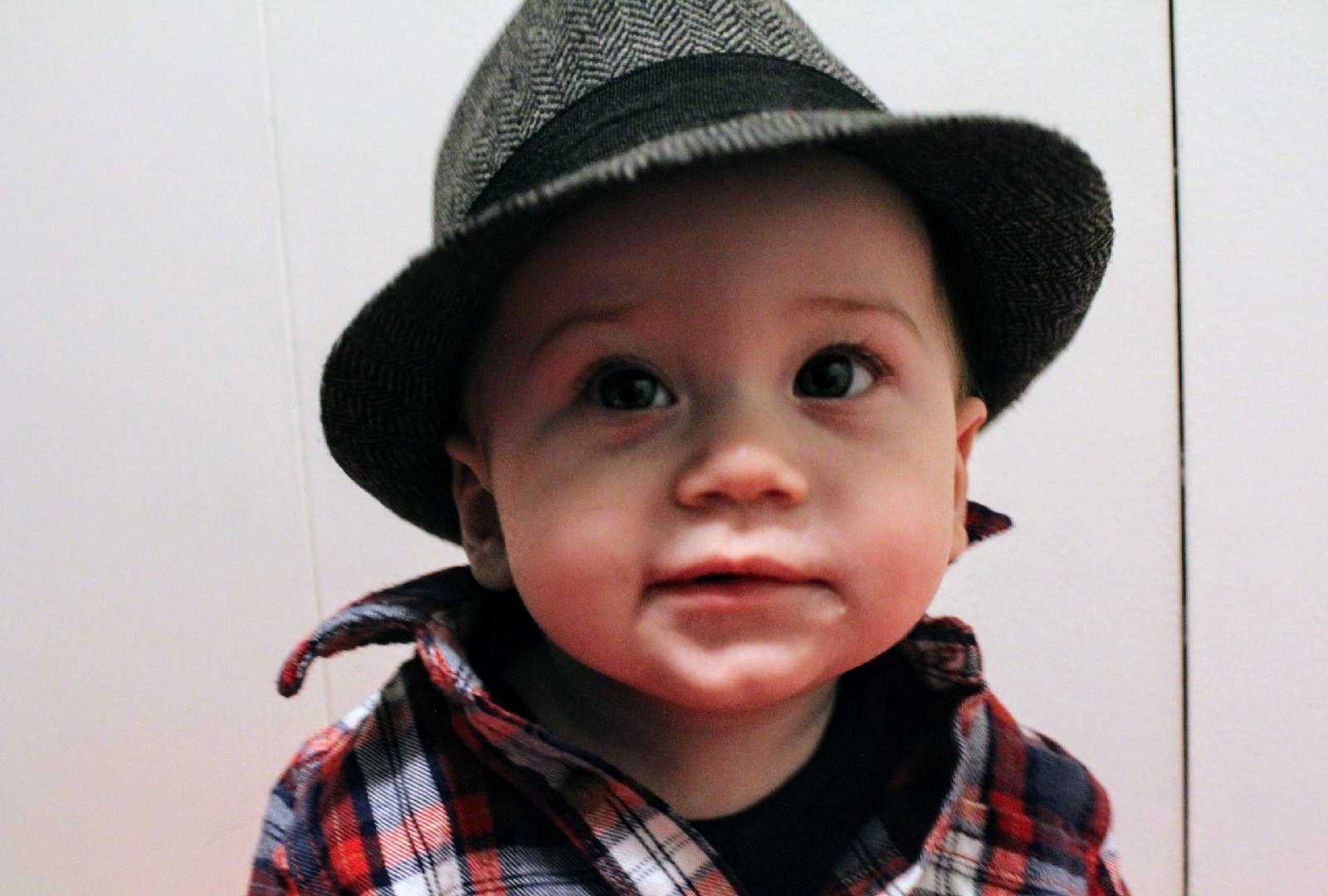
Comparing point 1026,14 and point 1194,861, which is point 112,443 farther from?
point 1194,861

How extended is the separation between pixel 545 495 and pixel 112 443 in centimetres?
56

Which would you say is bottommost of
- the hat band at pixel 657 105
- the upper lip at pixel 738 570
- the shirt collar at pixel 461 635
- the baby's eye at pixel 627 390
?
the shirt collar at pixel 461 635

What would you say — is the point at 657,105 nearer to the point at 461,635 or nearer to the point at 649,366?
the point at 649,366

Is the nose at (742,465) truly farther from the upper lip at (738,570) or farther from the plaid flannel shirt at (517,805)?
the plaid flannel shirt at (517,805)

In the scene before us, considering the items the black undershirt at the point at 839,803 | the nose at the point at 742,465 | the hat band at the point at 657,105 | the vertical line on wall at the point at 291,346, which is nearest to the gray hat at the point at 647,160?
the hat band at the point at 657,105

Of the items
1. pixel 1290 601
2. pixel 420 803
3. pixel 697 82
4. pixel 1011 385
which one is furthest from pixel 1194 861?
pixel 697 82

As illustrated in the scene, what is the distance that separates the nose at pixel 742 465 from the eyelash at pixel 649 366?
38 mm

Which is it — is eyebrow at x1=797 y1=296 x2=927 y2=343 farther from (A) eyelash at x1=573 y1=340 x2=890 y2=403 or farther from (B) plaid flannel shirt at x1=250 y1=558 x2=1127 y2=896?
(B) plaid flannel shirt at x1=250 y1=558 x2=1127 y2=896

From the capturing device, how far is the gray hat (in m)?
0.36

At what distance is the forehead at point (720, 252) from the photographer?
413 millimetres

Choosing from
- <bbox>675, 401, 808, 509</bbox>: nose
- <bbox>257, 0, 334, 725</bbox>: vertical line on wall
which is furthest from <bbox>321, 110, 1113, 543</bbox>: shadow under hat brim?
<bbox>257, 0, 334, 725</bbox>: vertical line on wall

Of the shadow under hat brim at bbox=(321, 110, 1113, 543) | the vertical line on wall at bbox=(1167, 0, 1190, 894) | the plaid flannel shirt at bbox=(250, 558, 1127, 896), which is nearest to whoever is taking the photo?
the shadow under hat brim at bbox=(321, 110, 1113, 543)

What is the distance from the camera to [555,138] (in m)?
0.42

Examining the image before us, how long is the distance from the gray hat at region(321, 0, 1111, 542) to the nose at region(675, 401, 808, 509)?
0.34 feet
